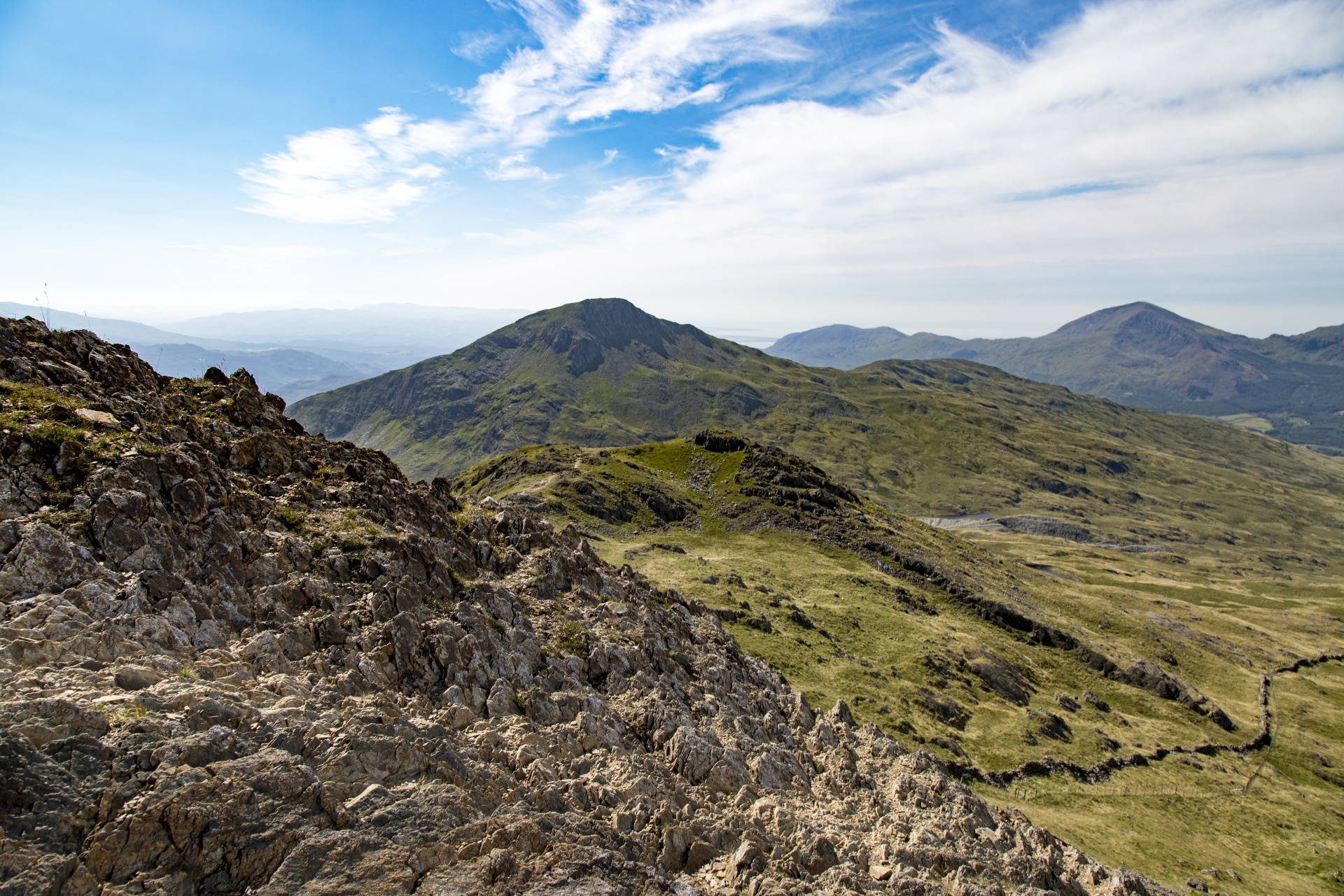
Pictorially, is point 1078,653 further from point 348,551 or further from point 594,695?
point 348,551

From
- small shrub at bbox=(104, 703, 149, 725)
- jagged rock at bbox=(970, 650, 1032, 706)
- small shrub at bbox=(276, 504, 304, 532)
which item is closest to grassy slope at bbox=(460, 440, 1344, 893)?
jagged rock at bbox=(970, 650, 1032, 706)

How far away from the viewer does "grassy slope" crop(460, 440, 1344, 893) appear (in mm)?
58156

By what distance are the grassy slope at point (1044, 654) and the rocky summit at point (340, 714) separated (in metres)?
34.2

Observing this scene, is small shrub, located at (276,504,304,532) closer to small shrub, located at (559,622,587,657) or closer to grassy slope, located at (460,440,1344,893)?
small shrub, located at (559,622,587,657)

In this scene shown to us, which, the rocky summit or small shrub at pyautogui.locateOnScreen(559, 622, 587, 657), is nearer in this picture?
the rocky summit

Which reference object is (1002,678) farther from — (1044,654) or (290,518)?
(290,518)

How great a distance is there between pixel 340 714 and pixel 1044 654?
10652 centimetres

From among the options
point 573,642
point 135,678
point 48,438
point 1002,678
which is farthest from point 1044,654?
point 48,438

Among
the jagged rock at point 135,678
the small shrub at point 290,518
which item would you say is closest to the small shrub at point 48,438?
the small shrub at point 290,518

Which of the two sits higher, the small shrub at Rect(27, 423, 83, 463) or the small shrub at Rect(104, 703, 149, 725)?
the small shrub at Rect(27, 423, 83, 463)

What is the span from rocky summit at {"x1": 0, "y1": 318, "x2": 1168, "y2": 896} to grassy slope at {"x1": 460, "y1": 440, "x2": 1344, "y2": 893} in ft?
112

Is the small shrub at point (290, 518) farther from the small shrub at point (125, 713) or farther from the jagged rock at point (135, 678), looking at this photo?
the small shrub at point (125, 713)

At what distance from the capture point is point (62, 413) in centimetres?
2302

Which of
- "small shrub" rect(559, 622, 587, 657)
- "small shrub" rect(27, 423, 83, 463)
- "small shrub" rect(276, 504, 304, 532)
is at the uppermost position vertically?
"small shrub" rect(27, 423, 83, 463)
